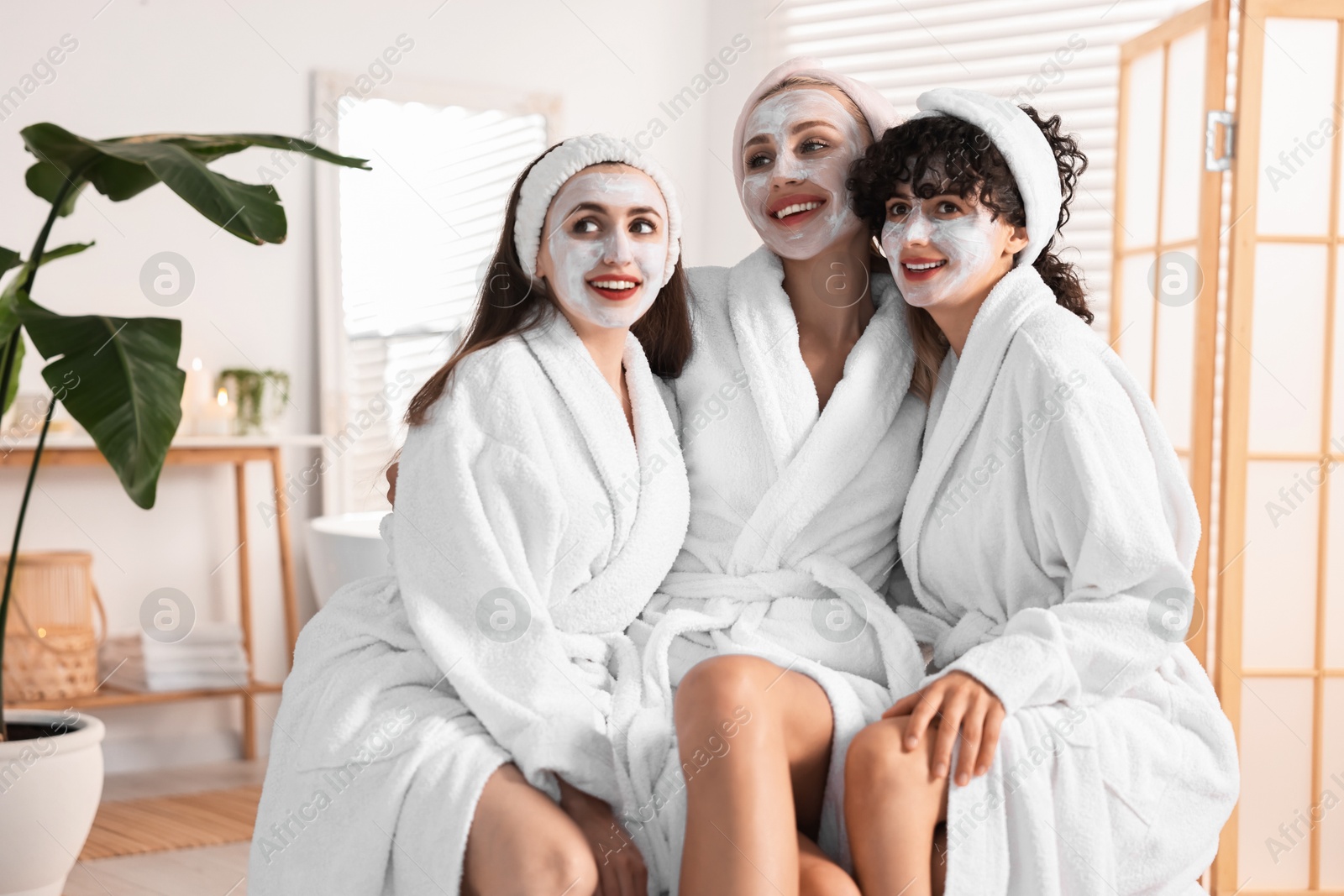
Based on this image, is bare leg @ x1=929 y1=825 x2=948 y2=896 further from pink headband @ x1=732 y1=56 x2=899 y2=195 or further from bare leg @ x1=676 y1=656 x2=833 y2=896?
pink headband @ x1=732 y1=56 x2=899 y2=195

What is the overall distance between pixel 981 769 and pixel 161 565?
2580 millimetres

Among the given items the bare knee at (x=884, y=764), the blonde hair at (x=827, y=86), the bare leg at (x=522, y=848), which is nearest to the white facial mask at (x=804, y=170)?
the blonde hair at (x=827, y=86)

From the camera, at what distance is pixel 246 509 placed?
10.9 ft

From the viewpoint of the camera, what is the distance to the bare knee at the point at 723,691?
3.67 ft

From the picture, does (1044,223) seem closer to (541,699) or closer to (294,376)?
(541,699)

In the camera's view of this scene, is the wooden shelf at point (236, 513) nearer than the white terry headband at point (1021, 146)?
No

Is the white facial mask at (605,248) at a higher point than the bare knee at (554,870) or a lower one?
higher

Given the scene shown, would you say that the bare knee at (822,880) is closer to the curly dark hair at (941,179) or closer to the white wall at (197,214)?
the curly dark hair at (941,179)

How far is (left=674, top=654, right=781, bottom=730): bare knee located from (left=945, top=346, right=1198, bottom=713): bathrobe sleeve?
0.20 meters

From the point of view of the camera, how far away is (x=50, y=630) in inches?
110

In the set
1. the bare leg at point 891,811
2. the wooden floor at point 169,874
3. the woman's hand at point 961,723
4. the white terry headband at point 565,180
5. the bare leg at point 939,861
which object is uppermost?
the white terry headband at point 565,180

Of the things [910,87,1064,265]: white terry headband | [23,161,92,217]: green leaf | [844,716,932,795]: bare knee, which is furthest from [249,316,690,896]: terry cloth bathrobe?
[23,161,92,217]: green leaf

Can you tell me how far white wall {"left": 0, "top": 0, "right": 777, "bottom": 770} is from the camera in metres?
3.03

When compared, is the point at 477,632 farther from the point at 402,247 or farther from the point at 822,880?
the point at 402,247
